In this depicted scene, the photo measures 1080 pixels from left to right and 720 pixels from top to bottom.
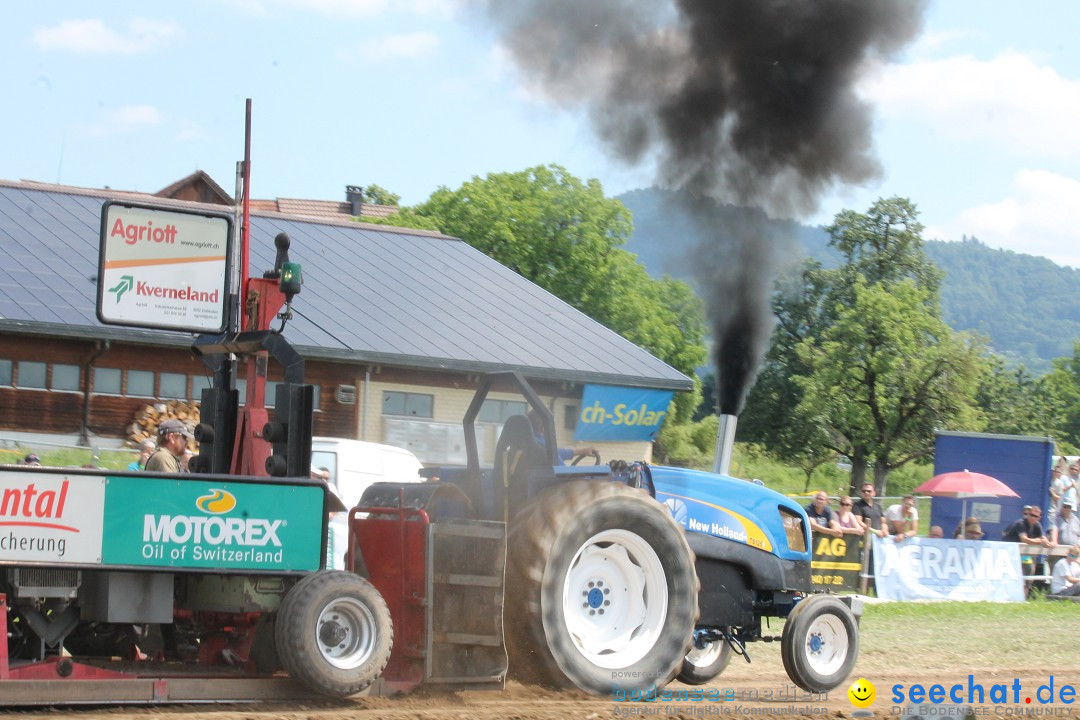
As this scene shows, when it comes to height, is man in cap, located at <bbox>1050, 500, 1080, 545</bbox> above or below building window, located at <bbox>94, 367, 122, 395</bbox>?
below

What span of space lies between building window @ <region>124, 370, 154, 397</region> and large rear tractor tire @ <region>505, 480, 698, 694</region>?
18137mm

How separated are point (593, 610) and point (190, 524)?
7.84 ft

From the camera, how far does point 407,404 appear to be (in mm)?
25234

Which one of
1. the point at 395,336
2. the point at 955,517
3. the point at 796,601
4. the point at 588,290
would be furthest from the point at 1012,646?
the point at 588,290

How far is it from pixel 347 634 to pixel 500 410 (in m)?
1.71

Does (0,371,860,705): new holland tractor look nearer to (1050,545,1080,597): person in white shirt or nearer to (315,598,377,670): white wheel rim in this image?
(315,598,377,670): white wheel rim

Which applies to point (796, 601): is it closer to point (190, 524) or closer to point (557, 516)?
point (557, 516)

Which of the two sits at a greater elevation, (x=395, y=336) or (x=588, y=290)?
(x=588, y=290)

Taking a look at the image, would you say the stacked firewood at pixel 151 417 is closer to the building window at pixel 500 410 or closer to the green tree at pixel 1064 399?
the building window at pixel 500 410

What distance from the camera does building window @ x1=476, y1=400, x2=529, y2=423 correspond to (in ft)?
24.8

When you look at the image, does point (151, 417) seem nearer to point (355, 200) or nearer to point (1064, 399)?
point (355, 200)

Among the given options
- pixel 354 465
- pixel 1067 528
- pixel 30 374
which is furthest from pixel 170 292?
pixel 30 374

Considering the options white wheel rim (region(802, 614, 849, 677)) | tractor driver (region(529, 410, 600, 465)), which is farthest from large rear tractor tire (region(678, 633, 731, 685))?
tractor driver (region(529, 410, 600, 465))

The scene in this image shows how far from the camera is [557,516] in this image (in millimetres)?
7109
